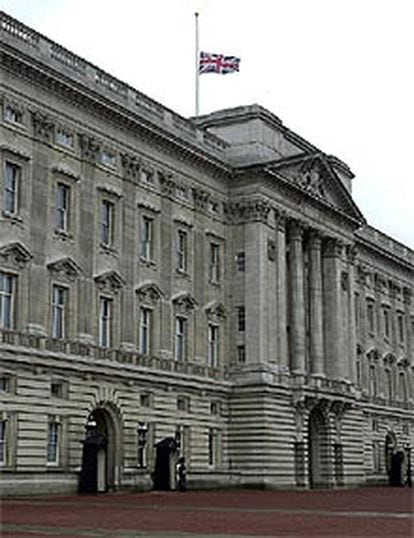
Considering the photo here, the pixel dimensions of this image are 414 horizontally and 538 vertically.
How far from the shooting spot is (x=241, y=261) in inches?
2633

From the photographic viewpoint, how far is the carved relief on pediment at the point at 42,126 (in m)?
50.4

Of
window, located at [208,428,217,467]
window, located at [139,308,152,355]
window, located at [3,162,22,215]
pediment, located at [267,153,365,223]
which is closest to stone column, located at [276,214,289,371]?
pediment, located at [267,153,365,223]

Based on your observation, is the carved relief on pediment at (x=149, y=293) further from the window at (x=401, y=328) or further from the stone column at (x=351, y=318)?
the window at (x=401, y=328)

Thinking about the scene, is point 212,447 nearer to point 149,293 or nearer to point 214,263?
point 149,293

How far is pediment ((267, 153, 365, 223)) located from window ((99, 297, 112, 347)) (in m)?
17.8

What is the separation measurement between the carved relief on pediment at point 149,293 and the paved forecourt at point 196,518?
15.5 meters

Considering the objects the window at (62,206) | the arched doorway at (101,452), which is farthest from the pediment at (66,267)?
the arched doorway at (101,452)

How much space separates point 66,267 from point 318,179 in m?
28.4

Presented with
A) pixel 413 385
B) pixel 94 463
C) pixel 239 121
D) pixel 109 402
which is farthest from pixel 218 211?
pixel 413 385

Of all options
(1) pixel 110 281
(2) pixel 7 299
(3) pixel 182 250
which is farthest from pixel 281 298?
(2) pixel 7 299

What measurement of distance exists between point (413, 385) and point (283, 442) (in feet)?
113

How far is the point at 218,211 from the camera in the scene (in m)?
66.8

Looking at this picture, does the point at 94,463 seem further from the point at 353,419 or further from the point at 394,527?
the point at 353,419

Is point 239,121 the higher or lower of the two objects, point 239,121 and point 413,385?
the higher
